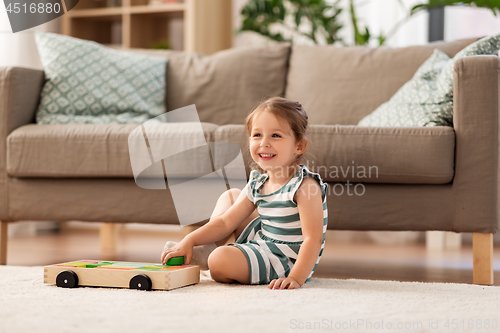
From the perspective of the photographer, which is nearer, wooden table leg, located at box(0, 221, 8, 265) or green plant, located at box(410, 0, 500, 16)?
wooden table leg, located at box(0, 221, 8, 265)

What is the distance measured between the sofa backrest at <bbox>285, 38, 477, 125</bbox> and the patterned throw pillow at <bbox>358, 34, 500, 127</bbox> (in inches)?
4.8

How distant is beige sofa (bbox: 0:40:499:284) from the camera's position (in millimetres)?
1434

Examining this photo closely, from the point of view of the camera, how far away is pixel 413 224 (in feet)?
4.81

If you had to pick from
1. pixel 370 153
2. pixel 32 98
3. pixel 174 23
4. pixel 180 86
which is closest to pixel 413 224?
pixel 370 153

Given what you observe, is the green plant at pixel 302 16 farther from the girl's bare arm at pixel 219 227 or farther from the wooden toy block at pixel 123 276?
the wooden toy block at pixel 123 276

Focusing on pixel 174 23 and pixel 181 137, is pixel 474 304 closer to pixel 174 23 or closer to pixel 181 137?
pixel 181 137

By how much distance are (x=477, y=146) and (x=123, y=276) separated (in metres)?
1.00

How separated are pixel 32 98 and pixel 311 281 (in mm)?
1206

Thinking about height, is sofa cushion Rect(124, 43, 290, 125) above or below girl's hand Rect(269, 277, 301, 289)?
above

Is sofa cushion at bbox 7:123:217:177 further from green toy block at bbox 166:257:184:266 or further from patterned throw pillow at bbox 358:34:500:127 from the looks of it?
patterned throw pillow at bbox 358:34:500:127

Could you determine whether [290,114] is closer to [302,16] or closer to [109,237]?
[109,237]

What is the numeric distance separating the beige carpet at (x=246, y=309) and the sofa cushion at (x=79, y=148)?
47 centimetres

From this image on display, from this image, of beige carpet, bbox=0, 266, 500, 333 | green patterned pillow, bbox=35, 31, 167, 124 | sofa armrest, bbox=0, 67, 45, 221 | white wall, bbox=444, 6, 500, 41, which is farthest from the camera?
white wall, bbox=444, 6, 500, 41

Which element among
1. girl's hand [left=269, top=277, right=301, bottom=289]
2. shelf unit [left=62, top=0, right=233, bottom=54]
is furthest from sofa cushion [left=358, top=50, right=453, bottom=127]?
shelf unit [left=62, top=0, right=233, bottom=54]
